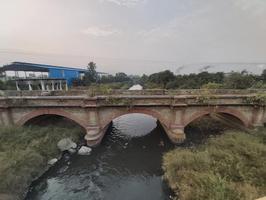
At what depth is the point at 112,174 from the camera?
11.5m

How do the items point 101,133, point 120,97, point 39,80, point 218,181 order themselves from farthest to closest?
point 39,80 < point 101,133 < point 120,97 < point 218,181

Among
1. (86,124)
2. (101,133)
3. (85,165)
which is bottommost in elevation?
(85,165)

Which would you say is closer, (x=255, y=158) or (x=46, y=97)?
(x=255, y=158)

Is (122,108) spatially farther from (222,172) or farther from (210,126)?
(210,126)

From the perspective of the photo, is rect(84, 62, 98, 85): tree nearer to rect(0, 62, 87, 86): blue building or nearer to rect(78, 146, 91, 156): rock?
rect(0, 62, 87, 86): blue building

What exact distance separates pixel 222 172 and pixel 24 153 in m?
11.7

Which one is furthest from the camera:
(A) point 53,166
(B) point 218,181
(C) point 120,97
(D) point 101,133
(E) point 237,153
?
(D) point 101,133

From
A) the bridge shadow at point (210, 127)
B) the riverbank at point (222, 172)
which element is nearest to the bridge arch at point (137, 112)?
the bridge shadow at point (210, 127)

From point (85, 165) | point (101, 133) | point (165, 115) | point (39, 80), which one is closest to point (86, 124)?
point (101, 133)

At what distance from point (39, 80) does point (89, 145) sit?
2606 centimetres

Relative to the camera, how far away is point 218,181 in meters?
7.18

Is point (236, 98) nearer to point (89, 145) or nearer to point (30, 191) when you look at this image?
point (89, 145)

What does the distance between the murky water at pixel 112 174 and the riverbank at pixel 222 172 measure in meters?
1.80

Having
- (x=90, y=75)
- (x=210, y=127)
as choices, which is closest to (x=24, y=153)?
(x=210, y=127)
